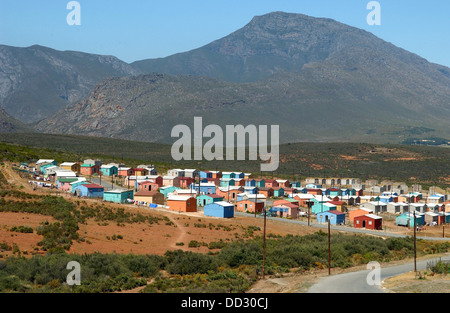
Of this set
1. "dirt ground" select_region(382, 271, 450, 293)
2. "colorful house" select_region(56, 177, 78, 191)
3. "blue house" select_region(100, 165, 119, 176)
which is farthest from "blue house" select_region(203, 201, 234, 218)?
"blue house" select_region(100, 165, 119, 176)

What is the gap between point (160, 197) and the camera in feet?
197

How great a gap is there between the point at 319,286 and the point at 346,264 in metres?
8.90

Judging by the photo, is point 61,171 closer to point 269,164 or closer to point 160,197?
point 160,197

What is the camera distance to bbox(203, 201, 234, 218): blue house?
5278 cm

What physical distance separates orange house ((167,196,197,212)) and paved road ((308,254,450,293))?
26.6 m

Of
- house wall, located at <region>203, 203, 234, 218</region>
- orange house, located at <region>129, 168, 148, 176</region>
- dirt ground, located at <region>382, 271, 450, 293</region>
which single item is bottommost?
house wall, located at <region>203, 203, 234, 218</region>

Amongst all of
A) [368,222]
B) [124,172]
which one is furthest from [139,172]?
[368,222]

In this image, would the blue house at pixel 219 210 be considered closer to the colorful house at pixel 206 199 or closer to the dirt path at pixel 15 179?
the colorful house at pixel 206 199

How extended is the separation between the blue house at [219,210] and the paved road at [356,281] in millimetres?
22995

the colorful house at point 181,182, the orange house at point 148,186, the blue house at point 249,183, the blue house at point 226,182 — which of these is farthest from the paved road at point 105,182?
the blue house at point 249,183

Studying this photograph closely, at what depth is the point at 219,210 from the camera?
5297 centimetres

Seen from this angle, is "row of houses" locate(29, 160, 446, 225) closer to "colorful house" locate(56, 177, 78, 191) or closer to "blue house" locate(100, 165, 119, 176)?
"colorful house" locate(56, 177, 78, 191)

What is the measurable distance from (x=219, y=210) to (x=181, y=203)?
13.6 feet

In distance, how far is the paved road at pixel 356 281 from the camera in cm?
2273
